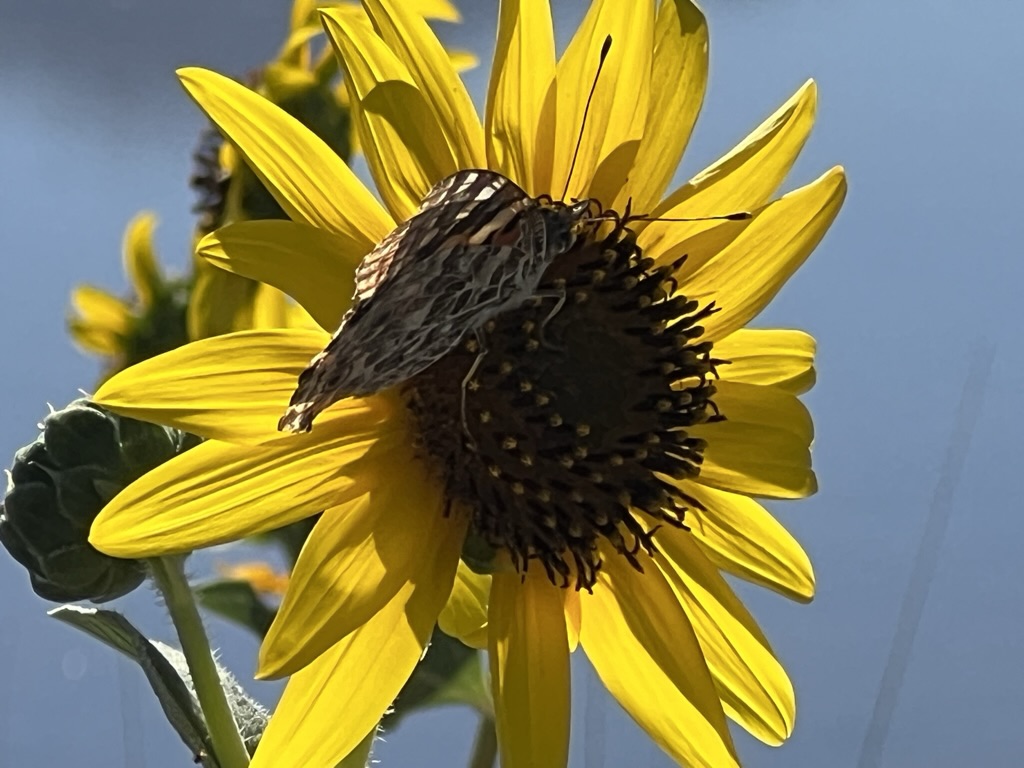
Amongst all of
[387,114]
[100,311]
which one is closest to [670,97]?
[387,114]

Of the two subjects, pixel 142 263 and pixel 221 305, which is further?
pixel 142 263

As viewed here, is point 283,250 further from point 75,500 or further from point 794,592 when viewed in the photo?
point 794,592

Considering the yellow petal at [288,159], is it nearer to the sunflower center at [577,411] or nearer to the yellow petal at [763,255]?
the sunflower center at [577,411]

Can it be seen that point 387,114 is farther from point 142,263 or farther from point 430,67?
point 142,263

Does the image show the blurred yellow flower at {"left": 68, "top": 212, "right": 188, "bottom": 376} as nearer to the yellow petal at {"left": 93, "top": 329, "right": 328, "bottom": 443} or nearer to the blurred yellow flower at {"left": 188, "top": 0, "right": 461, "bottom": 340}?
the blurred yellow flower at {"left": 188, "top": 0, "right": 461, "bottom": 340}

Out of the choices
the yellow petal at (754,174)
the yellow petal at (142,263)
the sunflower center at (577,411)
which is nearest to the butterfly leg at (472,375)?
the sunflower center at (577,411)

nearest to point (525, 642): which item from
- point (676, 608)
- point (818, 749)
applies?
point (676, 608)
